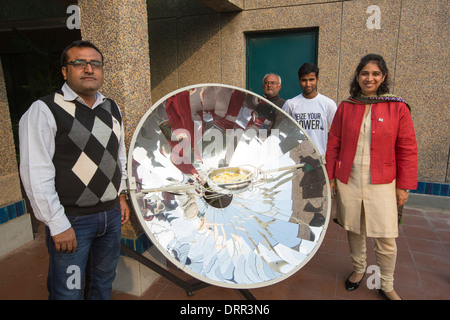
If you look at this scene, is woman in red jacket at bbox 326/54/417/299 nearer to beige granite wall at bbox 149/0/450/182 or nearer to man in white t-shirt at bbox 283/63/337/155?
man in white t-shirt at bbox 283/63/337/155

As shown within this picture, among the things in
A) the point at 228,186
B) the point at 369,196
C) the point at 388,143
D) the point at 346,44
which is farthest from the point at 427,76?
the point at 228,186

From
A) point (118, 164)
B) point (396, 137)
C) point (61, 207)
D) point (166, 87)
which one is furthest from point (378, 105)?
point (166, 87)

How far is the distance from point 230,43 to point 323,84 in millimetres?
1558

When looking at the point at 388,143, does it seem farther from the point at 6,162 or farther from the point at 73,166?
the point at 6,162

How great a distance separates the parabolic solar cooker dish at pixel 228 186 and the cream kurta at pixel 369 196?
11.3 inches

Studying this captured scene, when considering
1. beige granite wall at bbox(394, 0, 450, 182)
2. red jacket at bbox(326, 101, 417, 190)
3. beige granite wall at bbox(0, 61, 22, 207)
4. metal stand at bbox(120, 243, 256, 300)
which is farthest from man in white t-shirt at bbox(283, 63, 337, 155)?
beige granite wall at bbox(0, 61, 22, 207)

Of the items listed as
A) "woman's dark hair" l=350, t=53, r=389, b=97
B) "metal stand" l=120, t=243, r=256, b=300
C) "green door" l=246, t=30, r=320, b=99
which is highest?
"green door" l=246, t=30, r=320, b=99

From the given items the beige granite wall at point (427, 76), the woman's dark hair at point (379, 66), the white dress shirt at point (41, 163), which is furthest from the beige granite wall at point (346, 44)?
the white dress shirt at point (41, 163)

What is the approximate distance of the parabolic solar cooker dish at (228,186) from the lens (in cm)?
176

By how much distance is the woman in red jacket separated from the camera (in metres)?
2.06

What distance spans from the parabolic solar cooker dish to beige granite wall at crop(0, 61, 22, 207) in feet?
6.93

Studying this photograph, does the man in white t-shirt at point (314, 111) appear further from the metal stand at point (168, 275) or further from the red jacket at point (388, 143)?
the metal stand at point (168, 275)

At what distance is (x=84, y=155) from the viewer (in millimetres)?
1485

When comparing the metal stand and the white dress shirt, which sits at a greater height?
the white dress shirt
